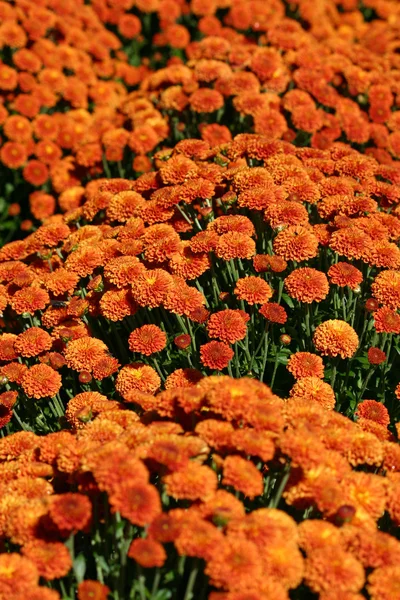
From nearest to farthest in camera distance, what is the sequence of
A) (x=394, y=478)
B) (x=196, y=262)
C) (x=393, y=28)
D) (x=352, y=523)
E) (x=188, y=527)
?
(x=188, y=527)
(x=352, y=523)
(x=394, y=478)
(x=196, y=262)
(x=393, y=28)

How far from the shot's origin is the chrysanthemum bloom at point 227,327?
3.80m

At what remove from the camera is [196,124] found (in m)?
6.46

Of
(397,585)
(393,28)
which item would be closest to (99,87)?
(393,28)

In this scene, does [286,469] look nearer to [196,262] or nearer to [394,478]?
[394,478]

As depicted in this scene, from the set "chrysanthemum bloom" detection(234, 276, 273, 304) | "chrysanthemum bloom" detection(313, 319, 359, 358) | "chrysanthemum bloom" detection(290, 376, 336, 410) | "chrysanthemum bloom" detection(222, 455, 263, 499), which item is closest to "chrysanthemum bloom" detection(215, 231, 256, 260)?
"chrysanthemum bloom" detection(234, 276, 273, 304)

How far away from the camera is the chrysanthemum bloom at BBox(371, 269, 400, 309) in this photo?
157 inches

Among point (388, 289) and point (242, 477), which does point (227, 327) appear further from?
point (242, 477)

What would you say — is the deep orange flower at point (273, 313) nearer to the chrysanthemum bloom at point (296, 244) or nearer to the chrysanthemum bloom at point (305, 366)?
the chrysanthemum bloom at point (305, 366)

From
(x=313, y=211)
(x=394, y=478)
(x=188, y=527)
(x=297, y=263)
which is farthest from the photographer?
(x=313, y=211)

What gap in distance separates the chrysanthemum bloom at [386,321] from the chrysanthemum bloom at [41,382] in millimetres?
1658

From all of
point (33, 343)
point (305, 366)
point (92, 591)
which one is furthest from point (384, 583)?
point (33, 343)

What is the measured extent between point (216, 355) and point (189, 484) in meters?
1.14

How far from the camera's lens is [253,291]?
13.0 feet

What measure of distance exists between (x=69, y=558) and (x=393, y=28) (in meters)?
7.81
